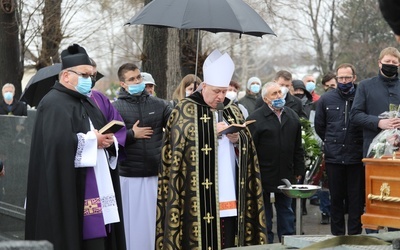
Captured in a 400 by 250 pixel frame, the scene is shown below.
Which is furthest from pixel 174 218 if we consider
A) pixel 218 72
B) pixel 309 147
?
pixel 309 147

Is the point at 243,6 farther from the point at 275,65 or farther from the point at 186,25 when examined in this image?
the point at 275,65

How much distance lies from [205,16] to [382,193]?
2277 millimetres

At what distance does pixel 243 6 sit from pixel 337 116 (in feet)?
7.20

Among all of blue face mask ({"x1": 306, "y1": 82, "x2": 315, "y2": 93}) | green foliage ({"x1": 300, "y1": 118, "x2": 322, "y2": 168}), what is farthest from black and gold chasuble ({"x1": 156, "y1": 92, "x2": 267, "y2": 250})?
blue face mask ({"x1": 306, "y1": 82, "x2": 315, "y2": 93})

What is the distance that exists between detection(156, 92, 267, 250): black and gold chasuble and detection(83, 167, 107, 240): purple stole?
827mm

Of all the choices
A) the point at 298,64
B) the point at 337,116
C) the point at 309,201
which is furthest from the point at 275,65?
the point at 337,116

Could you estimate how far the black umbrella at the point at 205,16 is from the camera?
8.37 m

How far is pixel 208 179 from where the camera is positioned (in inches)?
318

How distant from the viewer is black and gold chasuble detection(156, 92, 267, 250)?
7.99m

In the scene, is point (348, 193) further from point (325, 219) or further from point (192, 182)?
point (192, 182)

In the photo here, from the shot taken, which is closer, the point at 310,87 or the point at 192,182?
the point at 192,182

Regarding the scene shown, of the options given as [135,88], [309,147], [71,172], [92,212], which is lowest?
[92,212]

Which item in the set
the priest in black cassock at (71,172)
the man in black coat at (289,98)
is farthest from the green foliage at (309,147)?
the priest in black cassock at (71,172)

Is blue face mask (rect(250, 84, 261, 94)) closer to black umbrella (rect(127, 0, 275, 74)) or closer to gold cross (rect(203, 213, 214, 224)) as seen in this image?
black umbrella (rect(127, 0, 275, 74))
